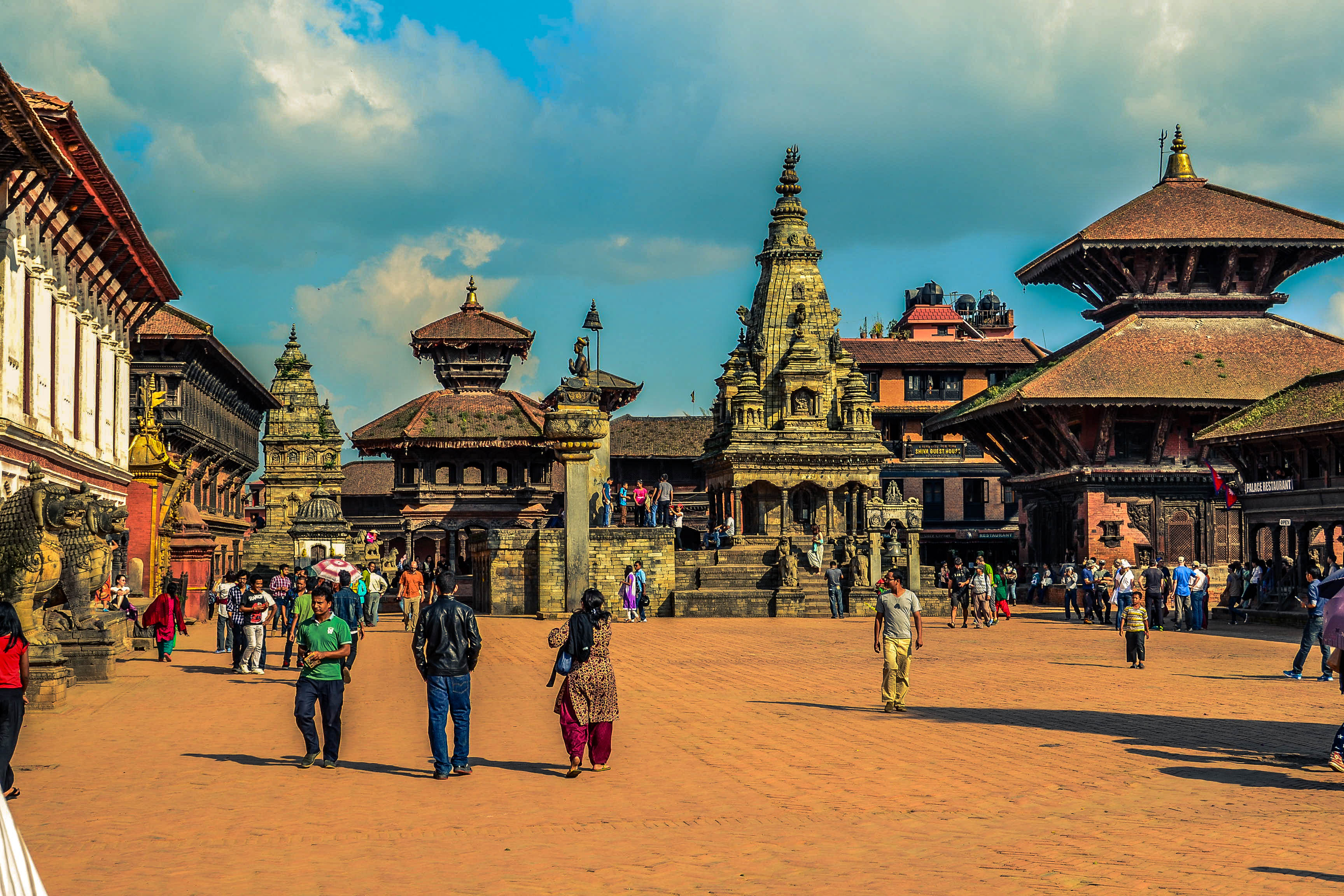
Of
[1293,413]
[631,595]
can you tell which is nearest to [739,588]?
[631,595]

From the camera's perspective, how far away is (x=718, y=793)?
35.0ft

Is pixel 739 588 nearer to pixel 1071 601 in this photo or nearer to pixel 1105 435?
pixel 1071 601

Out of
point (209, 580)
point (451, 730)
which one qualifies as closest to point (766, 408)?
point (209, 580)

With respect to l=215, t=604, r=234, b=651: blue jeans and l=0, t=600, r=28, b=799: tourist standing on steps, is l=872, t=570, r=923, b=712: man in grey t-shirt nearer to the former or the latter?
l=0, t=600, r=28, b=799: tourist standing on steps

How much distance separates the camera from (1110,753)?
41.1ft

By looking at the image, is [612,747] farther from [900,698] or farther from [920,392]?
[920,392]

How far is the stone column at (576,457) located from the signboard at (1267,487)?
56.3 ft

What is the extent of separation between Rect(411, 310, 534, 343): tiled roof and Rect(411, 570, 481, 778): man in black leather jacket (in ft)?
204

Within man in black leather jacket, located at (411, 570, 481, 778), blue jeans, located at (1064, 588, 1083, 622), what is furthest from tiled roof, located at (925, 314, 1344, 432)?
man in black leather jacket, located at (411, 570, 481, 778)

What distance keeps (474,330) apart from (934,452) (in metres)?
24.8

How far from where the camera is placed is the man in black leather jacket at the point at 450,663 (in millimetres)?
11406

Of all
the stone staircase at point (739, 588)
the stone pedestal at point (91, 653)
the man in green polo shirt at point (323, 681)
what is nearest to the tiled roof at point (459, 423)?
the stone staircase at point (739, 588)

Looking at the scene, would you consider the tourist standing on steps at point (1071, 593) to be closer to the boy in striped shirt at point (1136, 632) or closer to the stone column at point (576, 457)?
the stone column at point (576, 457)

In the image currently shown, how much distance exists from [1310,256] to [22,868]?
5318 centimetres
